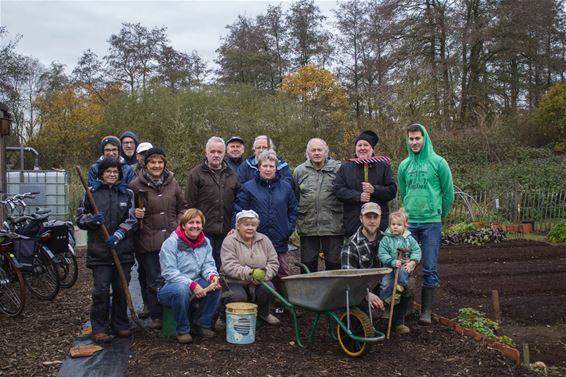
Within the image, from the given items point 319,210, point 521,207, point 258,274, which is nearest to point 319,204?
point 319,210

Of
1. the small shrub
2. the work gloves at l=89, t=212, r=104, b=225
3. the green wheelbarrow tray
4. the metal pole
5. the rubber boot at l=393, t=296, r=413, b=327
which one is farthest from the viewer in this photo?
the small shrub

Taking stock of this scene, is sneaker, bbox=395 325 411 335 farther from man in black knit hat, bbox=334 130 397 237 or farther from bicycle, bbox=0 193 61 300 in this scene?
bicycle, bbox=0 193 61 300

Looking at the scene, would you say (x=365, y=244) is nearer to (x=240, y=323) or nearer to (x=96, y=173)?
(x=240, y=323)

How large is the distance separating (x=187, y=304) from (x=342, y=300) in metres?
1.27

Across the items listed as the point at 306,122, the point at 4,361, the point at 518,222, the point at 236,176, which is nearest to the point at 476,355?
the point at 236,176

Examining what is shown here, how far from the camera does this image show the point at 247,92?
2331cm

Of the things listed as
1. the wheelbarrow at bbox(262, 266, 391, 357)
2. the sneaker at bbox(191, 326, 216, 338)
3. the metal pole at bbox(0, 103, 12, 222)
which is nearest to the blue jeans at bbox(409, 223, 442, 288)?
the wheelbarrow at bbox(262, 266, 391, 357)

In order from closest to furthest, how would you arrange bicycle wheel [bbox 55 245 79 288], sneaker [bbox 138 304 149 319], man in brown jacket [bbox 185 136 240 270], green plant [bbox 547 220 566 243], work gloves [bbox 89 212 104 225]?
1. work gloves [bbox 89 212 104 225]
2. man in brown jacket [bbox 185 136 240 270]
3. sneaker [bbox 138 304 149 319]
4. bicycle wheel [bbox 55 245 79 288]
5. green plant [bbox 547 220 566 243]

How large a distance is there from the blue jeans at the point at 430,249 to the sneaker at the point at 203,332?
1.89 metres

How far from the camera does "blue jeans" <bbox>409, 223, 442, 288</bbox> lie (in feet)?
16.4

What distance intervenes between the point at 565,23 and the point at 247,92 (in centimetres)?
1389

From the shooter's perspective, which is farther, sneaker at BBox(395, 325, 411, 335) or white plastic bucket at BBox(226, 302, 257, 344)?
sneaker at BBox(395, 325, 411, 335)

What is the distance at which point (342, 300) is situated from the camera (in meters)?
4.07

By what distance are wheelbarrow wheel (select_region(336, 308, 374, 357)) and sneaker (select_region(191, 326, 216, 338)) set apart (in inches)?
41.8
